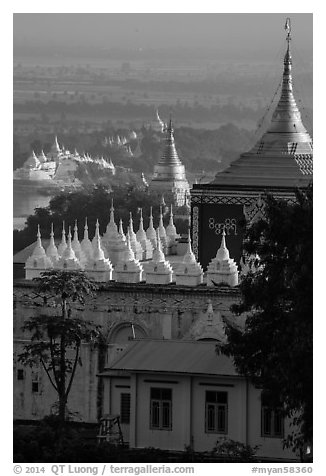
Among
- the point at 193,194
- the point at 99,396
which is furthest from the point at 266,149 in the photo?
the point at 99,396

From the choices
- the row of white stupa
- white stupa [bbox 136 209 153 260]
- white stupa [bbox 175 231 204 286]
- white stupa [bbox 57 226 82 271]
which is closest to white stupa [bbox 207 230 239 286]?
the row of white stupa

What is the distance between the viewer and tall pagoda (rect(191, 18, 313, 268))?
5534 centimetres

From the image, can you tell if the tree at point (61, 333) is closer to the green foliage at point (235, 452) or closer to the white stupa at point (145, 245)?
the green foliage at point (235, 452)

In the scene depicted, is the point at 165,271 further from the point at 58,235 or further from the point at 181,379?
the point at 58,235

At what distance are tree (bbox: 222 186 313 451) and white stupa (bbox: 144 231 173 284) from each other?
923 centimetres

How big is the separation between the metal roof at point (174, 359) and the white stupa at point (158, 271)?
6.07 meters

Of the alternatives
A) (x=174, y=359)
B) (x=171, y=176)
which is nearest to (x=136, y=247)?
(x=174, y=359)

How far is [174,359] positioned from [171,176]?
4474cm

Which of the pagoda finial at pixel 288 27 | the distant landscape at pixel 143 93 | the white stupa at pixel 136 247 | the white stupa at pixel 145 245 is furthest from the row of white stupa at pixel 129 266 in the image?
the pagoda finial at pixel 288 27

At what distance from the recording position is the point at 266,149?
188 ft

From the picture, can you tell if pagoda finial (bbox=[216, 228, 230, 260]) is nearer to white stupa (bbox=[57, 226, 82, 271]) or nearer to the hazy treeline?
white stupa (bbox=[57, 226, 82, 271])

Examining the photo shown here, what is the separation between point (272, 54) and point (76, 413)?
46.0ft

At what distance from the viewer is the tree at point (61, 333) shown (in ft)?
156

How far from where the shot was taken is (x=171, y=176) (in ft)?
290
